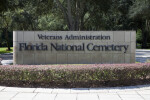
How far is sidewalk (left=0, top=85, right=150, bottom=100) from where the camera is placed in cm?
652

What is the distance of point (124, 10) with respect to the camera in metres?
38.0

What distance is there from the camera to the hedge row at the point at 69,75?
774 centimetres

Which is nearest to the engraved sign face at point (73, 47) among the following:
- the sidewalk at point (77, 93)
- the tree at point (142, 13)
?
the sidewalk at point (77, 93)

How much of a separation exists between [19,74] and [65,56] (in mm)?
5597

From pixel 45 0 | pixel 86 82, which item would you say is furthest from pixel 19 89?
pixel 45 0

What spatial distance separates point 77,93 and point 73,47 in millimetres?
6363

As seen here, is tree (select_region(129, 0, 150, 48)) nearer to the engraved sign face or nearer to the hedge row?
the engraved sign face

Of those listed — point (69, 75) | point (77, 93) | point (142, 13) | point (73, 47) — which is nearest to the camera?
point (77, 93)

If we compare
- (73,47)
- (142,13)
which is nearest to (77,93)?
(73,47)

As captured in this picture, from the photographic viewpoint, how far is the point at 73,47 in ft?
43.3

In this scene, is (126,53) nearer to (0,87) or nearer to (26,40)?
(26,40)

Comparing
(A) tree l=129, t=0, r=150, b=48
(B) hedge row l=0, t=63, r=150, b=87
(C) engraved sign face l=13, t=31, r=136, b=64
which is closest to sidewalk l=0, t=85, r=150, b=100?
(B) hedge row l=0, t=63, r=150, b=87

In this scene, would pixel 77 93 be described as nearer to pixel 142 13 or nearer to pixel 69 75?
pixel 69 75

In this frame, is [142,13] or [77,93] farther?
[142,13]
